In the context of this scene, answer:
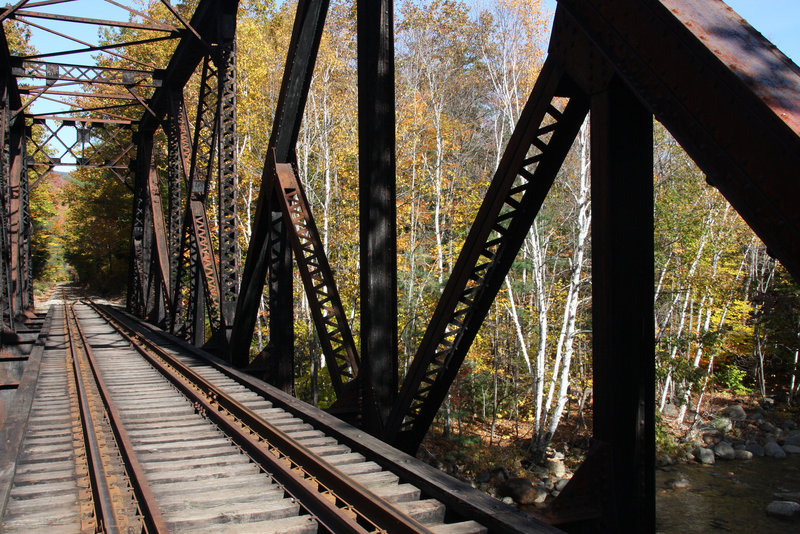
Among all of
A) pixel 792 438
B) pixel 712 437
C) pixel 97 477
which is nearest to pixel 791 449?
pixel 792 438

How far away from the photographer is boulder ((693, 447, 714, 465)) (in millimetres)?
18078

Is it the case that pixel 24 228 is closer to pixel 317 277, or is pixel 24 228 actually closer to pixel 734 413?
pixel 317 277

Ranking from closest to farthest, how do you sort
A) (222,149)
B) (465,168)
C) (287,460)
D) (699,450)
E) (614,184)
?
(614,184), (287,460), (222,149), (699,450), (465,168)

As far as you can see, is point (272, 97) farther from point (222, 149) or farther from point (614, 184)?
point (614, 184)

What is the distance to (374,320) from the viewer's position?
5.13 metres

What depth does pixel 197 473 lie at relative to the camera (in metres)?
4.47

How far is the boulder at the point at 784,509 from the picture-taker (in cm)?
1354

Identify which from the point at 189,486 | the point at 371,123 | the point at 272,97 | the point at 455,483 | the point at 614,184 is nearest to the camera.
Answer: the point at 614,184

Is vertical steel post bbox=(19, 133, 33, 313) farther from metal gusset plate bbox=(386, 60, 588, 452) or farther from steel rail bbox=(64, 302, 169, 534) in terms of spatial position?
metal gusset plate bbox=(386, 60, 588, 452)

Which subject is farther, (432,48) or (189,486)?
(432,48)

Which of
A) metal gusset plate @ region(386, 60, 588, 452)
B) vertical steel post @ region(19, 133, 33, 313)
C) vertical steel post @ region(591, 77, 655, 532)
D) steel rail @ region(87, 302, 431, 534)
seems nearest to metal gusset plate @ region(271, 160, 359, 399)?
steel rail @ region(87, 302, 431, 534)

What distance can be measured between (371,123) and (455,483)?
2.77 meters

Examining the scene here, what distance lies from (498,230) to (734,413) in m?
22.5

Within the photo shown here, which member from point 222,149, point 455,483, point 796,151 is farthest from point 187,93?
point 796,151
